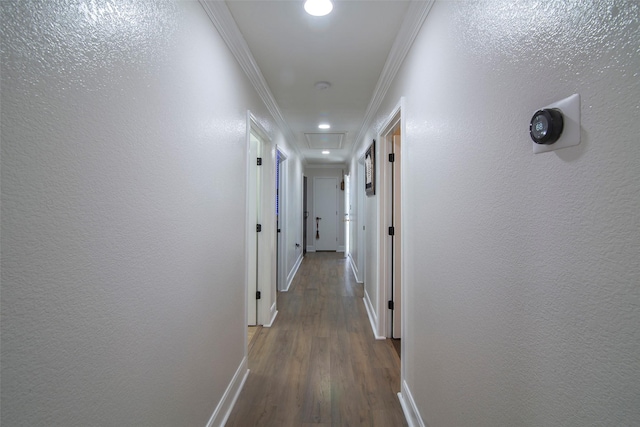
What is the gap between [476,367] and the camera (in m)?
1.01

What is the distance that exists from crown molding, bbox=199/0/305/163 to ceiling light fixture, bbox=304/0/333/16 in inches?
16.8

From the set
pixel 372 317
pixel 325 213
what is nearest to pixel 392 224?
pixel 372 317

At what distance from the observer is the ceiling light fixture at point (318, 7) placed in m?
1.50

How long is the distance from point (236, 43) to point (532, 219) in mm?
1793

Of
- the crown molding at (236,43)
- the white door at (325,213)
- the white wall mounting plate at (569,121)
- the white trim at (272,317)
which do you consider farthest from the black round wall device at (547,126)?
the white door at (325,213)

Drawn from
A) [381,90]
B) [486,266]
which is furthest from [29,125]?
[381,90]

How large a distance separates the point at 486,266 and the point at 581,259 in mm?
357

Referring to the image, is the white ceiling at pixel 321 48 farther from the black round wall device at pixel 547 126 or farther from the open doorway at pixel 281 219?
the black round wall device at pixel 547 126

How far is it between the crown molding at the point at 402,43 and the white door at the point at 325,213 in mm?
5041

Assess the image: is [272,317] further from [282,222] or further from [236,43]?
[236,43]

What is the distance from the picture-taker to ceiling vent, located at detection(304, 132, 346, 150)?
4.47 metres

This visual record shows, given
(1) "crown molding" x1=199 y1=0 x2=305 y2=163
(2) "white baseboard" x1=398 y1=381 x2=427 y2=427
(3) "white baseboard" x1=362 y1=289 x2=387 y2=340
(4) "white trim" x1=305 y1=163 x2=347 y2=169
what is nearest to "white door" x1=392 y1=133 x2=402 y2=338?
(3) "white baseboard" x1=362 y1=289 x2=387 y2=340

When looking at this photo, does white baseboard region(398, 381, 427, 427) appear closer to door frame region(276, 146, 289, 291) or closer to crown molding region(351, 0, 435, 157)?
crown molding region(351, 0, 435, 157)

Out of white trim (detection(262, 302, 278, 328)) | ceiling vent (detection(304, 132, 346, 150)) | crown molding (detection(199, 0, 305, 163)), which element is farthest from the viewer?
ceiling vent (detection(304, 132, 346, 150))
